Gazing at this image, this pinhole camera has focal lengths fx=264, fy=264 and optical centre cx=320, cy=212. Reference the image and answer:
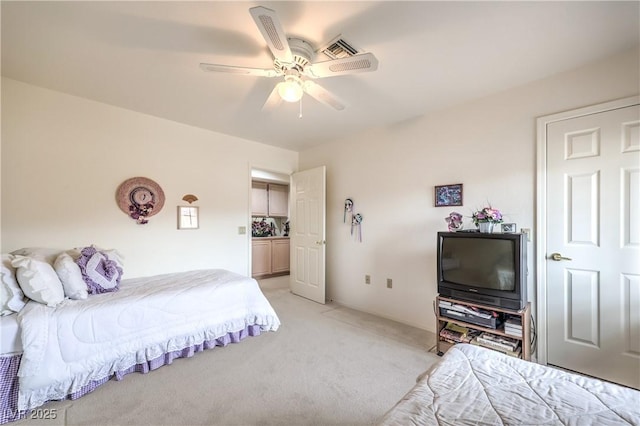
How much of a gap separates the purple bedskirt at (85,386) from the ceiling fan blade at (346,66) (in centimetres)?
242

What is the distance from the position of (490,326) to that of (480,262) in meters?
0.52

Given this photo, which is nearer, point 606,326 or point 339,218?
point 606,326

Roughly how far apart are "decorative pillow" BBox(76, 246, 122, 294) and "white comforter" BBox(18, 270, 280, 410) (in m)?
0.12

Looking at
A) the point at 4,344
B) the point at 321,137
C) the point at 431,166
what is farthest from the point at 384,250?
the point at 4,344

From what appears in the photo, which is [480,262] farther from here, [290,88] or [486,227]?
[290,88]

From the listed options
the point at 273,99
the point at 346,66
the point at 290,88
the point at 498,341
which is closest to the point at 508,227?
the point at 498,341

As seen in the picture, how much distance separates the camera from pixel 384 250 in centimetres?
341

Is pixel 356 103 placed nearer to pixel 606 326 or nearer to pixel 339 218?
pixel 339 218

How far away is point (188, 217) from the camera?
3.46 m

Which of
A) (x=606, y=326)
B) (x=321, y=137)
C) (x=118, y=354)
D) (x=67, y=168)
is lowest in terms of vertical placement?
(x=118, y=354)

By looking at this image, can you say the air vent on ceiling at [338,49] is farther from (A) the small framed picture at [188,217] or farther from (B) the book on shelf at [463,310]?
(A) the small framed picture at [188,217]

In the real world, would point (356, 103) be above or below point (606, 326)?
above

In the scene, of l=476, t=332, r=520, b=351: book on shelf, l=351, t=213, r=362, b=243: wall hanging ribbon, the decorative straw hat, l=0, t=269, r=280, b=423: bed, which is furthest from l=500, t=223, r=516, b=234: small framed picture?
the decorative straw hat

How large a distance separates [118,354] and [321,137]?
3.31 metres
